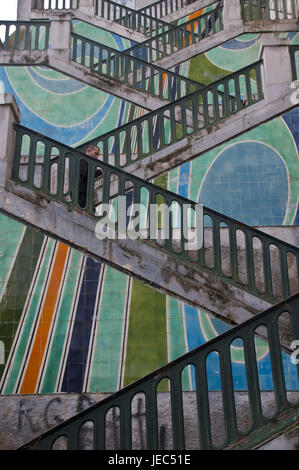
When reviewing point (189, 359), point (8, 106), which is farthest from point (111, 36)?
point (189, 359)

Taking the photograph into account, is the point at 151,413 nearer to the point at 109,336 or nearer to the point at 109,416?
the point at 109,416

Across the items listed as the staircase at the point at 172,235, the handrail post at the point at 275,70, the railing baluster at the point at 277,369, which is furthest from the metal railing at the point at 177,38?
the railing baluster at the point at 277,369

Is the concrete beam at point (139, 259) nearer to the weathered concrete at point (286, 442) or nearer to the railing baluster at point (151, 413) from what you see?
the railing baluster at point (151, 413)

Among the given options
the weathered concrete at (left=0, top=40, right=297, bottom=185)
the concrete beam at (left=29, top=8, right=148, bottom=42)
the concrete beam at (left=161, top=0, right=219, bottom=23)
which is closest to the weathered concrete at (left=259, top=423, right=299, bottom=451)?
the weathered concrete at (left=0, top=40, right=297, bottom=185)

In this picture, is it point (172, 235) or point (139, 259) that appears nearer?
point (139, 259)

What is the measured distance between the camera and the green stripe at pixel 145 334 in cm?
930

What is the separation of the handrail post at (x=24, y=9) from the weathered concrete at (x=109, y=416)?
36.9ft

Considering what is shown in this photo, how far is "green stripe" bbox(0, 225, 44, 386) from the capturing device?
9.52m

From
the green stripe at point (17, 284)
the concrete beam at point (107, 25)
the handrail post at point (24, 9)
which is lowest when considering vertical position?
the green stripe at point (17, 284)

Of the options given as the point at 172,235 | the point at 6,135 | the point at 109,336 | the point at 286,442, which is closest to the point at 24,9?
the point at 6,135

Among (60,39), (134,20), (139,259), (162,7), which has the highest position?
(162,7)

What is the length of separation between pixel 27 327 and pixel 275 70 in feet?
16.7

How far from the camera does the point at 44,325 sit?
9539 millimetres
